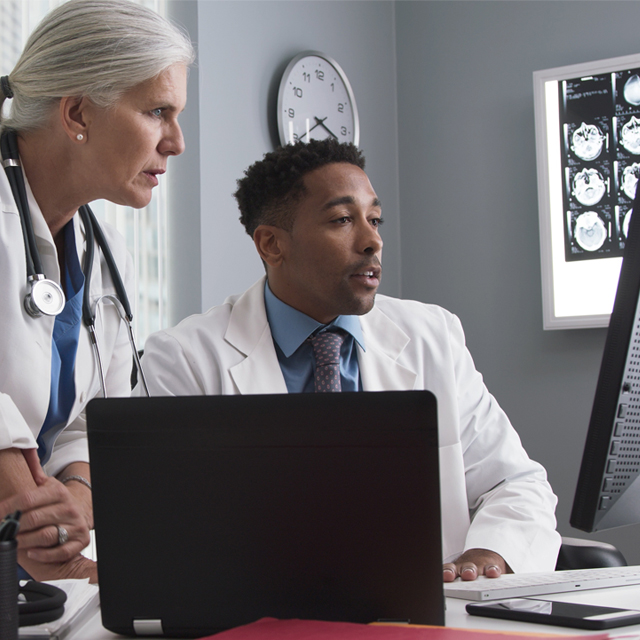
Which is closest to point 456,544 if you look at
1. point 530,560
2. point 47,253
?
point 530,560

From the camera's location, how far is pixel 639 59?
251 centimetres

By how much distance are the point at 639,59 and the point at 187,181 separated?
5.30 feet

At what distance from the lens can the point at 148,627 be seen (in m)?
0.63

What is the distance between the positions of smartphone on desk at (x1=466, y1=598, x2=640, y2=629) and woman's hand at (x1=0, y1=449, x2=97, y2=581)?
18.6 inches

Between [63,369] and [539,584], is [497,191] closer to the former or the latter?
[63,369]

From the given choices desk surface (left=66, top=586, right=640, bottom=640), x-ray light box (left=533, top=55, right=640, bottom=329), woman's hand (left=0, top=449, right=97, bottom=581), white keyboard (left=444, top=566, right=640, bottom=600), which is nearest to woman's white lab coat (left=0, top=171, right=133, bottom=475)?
woman's hand (left=0, top=449, right=97, bottom=581)

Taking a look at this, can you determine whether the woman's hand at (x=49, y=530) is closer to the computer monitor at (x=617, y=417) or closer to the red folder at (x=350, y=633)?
the red folder at (x=350, y=633)

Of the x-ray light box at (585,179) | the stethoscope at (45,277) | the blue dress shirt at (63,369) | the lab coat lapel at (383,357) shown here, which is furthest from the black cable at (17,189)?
the x-ray light box at (585,179)

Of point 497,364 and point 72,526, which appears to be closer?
point 72,526

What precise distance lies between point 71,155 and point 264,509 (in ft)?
2.78

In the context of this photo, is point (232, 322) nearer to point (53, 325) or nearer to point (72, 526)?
point (53, 325)

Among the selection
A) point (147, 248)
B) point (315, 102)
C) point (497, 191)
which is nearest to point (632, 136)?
point (497, 191)

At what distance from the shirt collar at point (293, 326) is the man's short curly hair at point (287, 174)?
186 mm

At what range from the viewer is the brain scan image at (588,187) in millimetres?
2586
